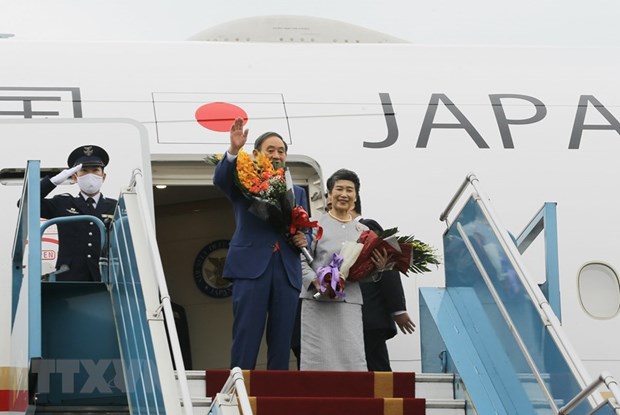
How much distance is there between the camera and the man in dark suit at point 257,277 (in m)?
7.96

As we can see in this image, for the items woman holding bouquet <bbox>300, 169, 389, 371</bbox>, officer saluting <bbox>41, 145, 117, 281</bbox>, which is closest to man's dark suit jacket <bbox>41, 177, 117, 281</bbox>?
officer saluting <bbox>41, 145, 117, 281</bbox>

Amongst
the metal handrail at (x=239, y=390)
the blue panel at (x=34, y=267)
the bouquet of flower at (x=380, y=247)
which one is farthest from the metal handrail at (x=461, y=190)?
the metal handrail at (x=239, y=390)

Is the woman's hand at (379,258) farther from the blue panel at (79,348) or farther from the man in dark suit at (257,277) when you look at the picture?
the blue panel at (79,348)

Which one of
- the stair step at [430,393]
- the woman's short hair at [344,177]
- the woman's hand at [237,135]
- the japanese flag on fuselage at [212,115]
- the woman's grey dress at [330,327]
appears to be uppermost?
the japanese flag on fuselage at [212,115]

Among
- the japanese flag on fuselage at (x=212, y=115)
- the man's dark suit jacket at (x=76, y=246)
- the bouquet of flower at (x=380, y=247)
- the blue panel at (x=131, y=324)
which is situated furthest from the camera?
the japanese flag on fuselage at (x=212, y=115)

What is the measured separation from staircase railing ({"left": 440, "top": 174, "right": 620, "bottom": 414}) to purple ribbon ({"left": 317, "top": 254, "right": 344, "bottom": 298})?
2.46 feet

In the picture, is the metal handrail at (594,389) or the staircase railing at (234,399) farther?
the metal handrail at (594,389)

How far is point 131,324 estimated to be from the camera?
7.03 metres

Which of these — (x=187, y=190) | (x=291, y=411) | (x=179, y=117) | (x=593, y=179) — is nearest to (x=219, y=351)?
(x=187, y=190)

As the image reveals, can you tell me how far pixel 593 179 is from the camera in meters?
10.2

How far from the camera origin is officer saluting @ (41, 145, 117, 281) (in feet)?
27.7

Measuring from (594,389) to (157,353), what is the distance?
79.3 inches

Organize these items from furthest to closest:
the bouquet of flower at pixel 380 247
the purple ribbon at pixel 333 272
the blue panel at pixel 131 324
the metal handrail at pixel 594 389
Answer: the bouquet of flower at pixel 380 247 → the purple ribbon at pixel 333 272 → the blue panel at pixel 131 324 → the metal handrail at pixel 594 389

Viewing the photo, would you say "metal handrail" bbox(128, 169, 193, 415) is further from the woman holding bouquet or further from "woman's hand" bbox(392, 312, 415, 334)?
"woman's hand" bbox(392, 312, 415, 334)
